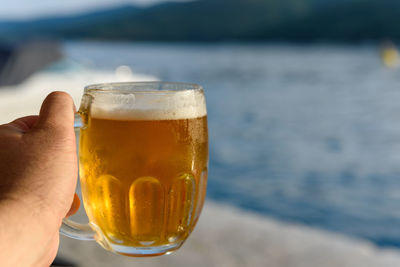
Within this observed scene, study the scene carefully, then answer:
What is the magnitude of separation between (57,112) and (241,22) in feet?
307

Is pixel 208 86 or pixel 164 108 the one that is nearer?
pixel 164 108

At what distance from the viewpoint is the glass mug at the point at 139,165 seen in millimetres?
1037

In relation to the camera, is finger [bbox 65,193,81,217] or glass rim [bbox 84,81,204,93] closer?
finger [bbox 65,193,81,217]

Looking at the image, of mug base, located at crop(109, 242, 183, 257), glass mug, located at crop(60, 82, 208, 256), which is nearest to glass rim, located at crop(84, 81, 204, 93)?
glass mug, located at crop(60, 82, 208, 256)

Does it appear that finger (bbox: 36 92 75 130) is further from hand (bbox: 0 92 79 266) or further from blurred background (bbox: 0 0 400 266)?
blurred background (bbox: 0 0 400 266)

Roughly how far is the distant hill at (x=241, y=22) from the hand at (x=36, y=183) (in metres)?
73.8

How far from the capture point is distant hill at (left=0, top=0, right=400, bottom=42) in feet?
254

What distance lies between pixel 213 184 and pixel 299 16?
286 feet

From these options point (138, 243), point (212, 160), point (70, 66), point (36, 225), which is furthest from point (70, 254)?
point (70, 66)

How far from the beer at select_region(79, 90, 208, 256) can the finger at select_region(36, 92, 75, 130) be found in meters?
0.14

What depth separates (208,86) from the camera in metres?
25.3

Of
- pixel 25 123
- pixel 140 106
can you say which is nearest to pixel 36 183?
pixel 25 123

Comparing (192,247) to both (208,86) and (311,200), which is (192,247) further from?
(208,86)

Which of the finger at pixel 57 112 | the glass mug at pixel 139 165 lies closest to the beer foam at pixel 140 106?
the glass mug at pixel 139 165
